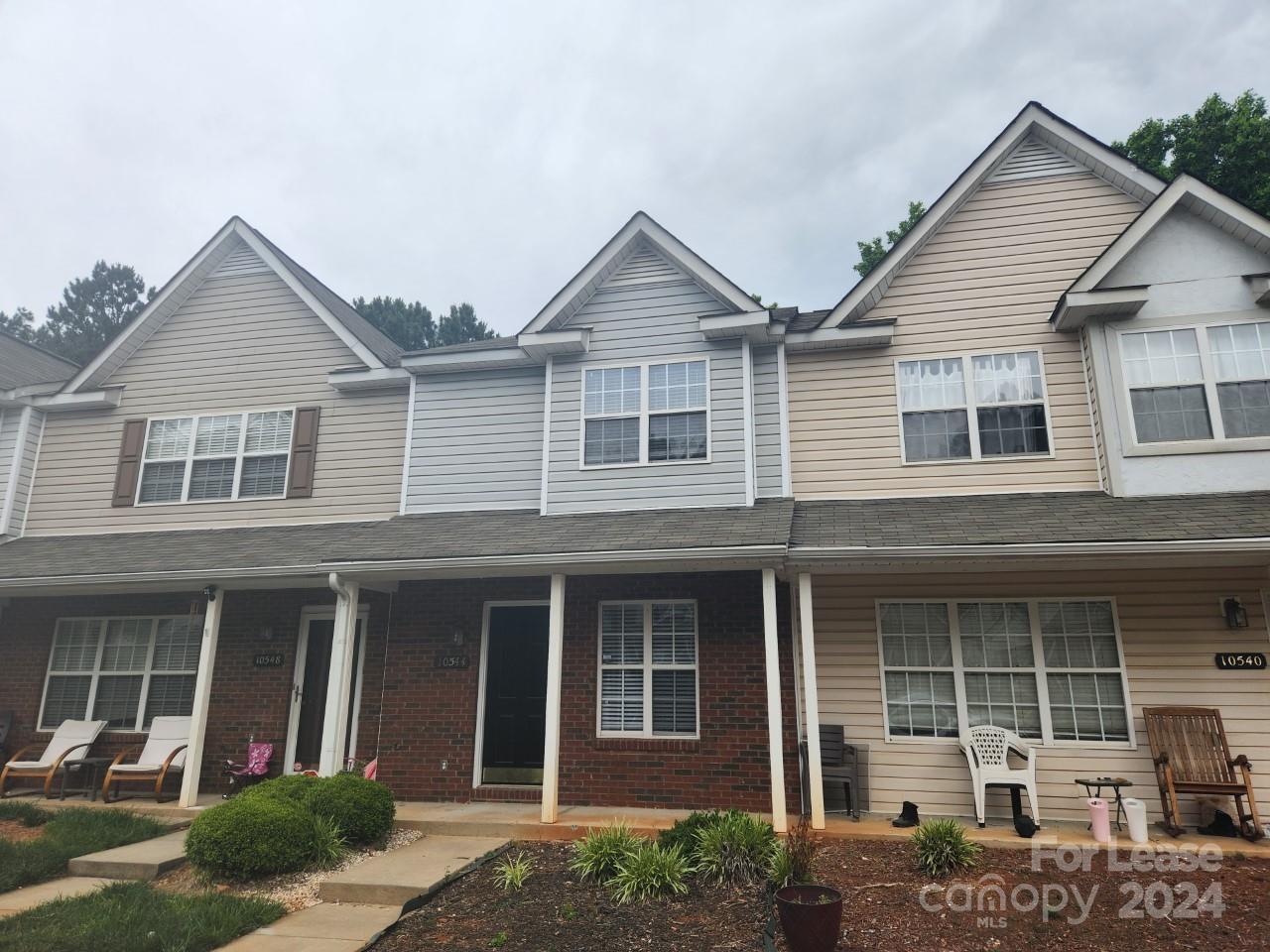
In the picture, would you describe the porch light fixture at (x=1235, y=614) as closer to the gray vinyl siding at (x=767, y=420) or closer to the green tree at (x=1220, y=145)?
the gray vinyl siding at (x=767, y=420)

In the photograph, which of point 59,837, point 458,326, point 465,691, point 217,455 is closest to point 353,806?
point 465,691

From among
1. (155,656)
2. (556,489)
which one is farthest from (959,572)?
(155,656)

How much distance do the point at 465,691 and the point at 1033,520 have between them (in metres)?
6.56

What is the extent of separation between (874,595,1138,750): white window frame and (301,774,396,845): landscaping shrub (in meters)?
5.22

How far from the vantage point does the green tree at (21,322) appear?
4386 centimetres

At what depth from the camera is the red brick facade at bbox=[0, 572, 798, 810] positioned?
824cm

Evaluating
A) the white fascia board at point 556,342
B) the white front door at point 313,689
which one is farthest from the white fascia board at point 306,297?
the white front door at point 313,689

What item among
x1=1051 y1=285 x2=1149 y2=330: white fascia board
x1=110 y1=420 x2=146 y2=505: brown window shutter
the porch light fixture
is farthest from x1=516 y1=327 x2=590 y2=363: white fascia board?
the porch light fixture

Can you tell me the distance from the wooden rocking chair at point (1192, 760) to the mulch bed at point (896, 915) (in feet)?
2.74

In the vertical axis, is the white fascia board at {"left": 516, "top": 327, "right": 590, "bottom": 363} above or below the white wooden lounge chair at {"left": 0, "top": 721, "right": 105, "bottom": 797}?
above

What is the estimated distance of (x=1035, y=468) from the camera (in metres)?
8.75

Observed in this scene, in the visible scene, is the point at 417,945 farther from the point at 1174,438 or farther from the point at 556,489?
the point at 1174,438

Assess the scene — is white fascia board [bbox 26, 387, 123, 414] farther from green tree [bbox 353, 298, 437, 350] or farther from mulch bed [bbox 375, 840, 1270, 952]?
green tree [bbox 353, 298, 437, 350]

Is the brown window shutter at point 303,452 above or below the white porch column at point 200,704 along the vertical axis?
above
